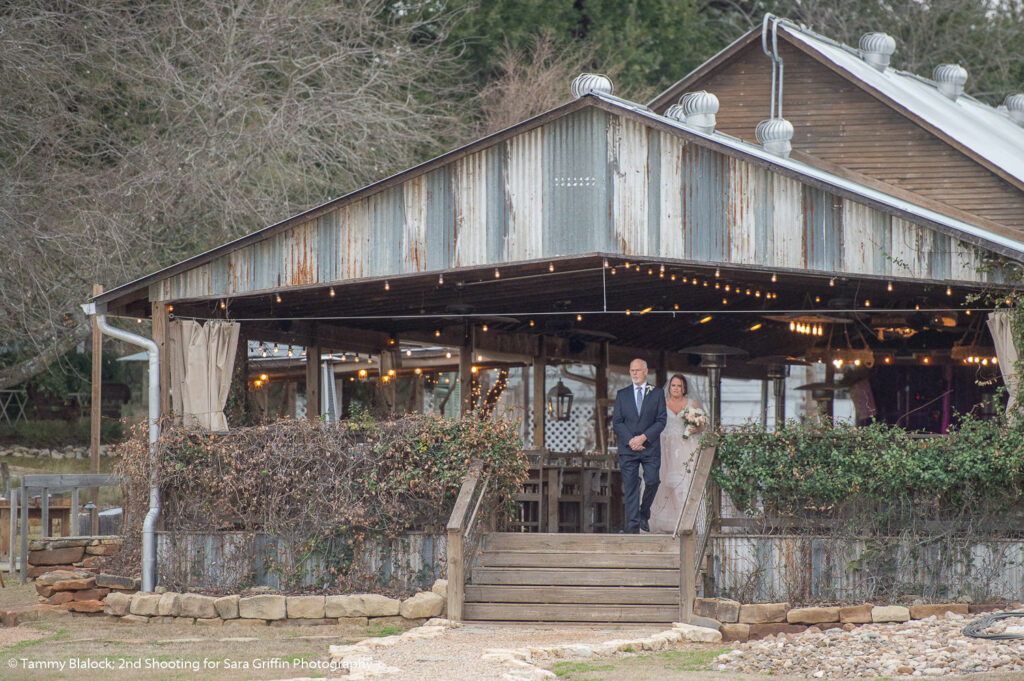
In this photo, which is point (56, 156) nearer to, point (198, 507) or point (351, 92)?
point (351, 92)

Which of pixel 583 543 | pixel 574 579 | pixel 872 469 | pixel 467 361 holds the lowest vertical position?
pixel 574 579

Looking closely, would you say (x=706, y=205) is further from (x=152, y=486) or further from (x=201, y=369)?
(x=152, y=486)

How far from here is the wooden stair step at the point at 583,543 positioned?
12250 millimetres

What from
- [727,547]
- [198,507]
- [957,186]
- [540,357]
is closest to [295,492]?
[198,507]

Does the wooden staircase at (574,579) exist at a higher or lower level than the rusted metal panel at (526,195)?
lower

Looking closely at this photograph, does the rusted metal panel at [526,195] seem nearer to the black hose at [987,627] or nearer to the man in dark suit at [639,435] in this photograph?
the man in dark suit at [639,435]

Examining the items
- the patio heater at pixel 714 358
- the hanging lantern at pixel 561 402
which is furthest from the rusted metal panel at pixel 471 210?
the patio heater at pixel 714 358

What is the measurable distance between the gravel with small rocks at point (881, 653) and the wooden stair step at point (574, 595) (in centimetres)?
116

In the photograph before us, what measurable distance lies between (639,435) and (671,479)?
0.94m

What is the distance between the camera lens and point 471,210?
42.6 feet

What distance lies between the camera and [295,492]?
12.5 m

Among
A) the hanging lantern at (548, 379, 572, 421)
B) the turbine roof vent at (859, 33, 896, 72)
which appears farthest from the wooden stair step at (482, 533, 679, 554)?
the turbine roof vent at (859, 33, 896, 72)

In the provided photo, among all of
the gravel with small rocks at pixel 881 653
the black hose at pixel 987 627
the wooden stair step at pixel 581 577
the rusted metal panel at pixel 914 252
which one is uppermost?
the rusted metal panel at pixel 914 252

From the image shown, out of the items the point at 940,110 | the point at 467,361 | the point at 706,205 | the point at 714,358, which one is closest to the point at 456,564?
the point at 706,205
